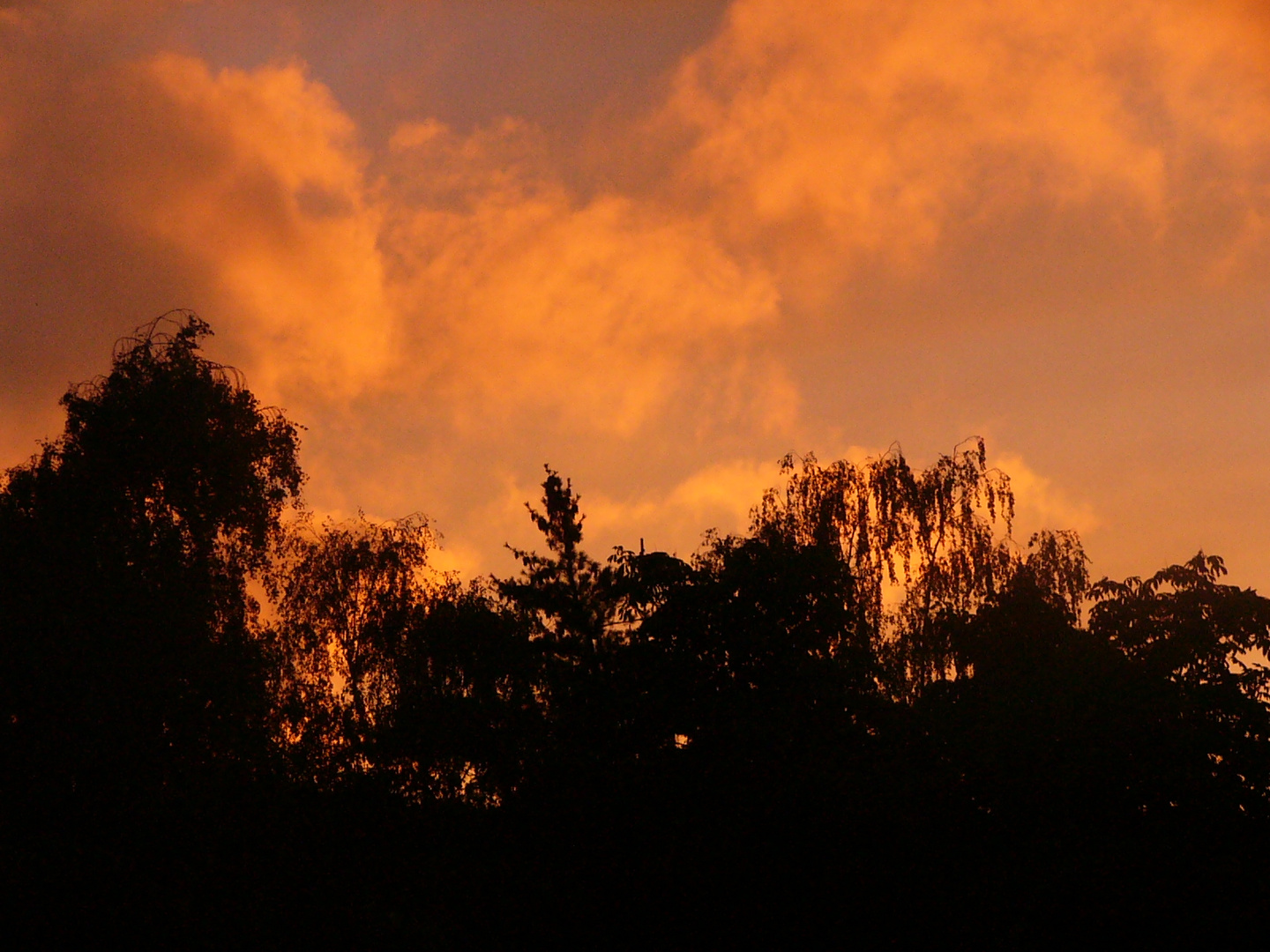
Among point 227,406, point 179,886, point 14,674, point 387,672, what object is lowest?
point 179,886

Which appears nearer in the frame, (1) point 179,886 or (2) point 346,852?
(1) point 179,886

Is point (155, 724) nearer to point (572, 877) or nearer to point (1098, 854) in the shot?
point (572, 877)

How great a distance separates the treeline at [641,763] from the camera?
738 inches

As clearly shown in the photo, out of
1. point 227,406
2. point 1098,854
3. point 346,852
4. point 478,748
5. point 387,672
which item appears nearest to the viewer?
point 1098,854

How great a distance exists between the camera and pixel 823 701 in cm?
2023

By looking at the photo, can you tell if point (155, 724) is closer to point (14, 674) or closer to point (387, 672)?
point (14, 674)

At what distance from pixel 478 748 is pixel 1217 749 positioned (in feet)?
49.6

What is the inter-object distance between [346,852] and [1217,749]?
1551cm

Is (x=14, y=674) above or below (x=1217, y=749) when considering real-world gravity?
above

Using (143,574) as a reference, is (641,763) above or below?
below

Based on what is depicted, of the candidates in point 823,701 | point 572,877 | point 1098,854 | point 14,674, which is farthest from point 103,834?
point 1098,854

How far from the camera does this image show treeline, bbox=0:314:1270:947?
18750mm

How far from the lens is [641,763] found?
20312 mm

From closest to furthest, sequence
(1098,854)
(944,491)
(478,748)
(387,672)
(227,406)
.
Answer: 1. (1098,854)
2. (227,406)
3. (478,748)
4. (944,491)
5. (387,672)
